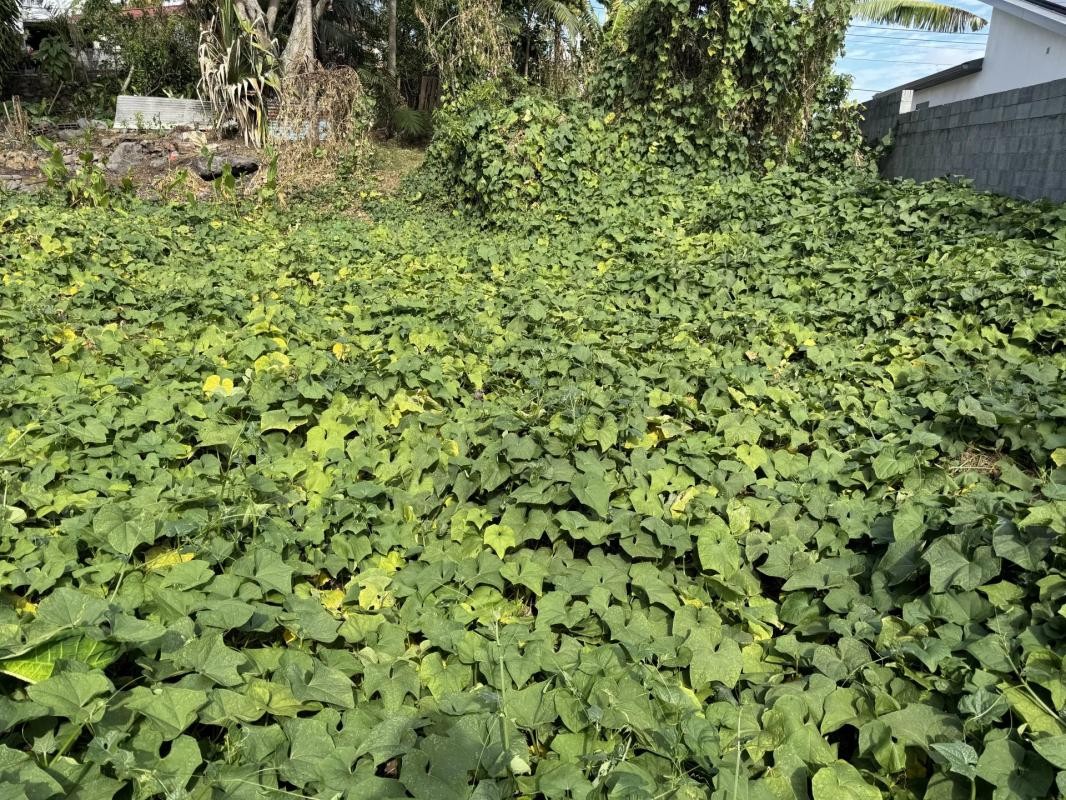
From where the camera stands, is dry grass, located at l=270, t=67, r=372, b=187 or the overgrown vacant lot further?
dry grass, located at l=270, t=67, r=372, b=187

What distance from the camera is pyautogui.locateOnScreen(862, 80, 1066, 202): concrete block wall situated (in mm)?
5633

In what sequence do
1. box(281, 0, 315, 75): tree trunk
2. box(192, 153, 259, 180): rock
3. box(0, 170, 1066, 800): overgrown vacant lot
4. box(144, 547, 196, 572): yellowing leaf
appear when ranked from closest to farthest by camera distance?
box(0, 170, 1066, 800): overgrown vacant lot, box(144, 547, 196, 572): yellowing leaf, box(192, 153, 259, 180): rock, box(281, 0, 315, 75): tree trunk

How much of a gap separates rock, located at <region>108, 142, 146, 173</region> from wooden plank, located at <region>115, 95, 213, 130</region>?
69 cm

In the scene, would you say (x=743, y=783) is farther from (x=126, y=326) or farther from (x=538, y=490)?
(x=126, y=326)

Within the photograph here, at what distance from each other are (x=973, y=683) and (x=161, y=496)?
8.57 feet

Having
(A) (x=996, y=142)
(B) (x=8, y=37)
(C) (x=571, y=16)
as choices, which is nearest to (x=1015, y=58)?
(A) (x=996, y=142)

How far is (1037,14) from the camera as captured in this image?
30.9 feet

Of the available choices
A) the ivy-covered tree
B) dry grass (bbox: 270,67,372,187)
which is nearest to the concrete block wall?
dry grass (bbox: 270,67,372,187)

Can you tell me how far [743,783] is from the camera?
64.1 inches

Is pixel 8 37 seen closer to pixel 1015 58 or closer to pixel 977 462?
pixel 977 462

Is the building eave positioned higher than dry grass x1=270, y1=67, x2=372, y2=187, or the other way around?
the building eave

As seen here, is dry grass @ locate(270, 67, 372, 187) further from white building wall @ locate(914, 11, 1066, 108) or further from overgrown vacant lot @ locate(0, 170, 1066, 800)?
white building wall @ locate(914, 11, 1066, 108)

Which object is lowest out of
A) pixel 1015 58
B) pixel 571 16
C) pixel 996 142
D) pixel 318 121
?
pixel 996 142

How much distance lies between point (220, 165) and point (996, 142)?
30.2ft
